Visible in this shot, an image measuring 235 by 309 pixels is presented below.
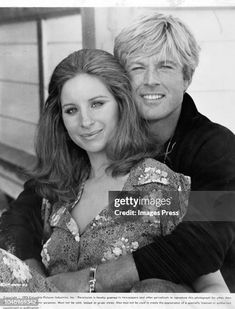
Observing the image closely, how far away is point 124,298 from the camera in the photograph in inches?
84.3

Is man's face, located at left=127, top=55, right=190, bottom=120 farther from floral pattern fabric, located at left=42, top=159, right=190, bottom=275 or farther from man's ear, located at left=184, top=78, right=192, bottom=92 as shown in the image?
floral pattern fabric, located at left=42, top=159, right=190, bottom=275

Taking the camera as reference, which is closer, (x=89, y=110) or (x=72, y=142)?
(x=89, y=110)

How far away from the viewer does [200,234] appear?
2055mm

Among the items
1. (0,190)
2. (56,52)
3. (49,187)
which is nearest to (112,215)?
(49,187)

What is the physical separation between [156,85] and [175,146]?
0.83 feet

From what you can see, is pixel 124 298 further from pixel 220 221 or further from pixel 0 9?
pixel 0 9

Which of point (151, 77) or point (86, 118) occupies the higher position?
point (151, 77)

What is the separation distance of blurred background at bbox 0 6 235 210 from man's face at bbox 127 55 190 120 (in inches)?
2.8

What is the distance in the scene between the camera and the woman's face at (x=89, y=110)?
2.05 m

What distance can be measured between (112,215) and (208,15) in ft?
2.92

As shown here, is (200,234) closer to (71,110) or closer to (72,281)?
(72,281)

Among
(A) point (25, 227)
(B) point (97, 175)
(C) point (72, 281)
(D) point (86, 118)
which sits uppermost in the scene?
(D) point (86, 118)
